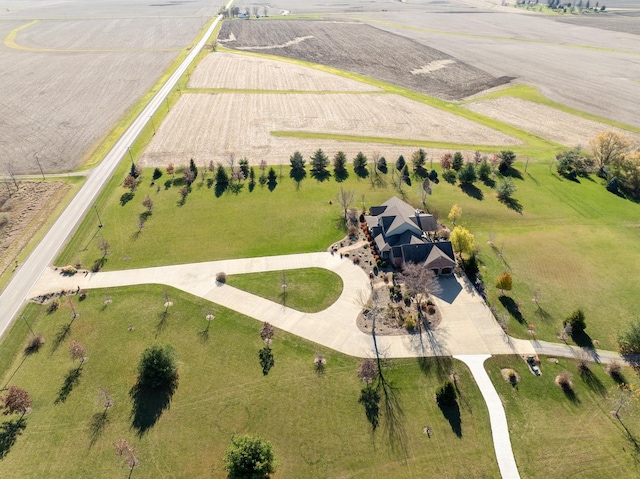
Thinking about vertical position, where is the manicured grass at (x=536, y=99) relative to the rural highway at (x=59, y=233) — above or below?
above

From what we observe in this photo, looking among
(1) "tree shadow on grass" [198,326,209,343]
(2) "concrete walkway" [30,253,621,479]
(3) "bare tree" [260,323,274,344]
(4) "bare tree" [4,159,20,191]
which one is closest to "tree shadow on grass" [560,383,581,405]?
(2) "concrete walkway" [30,253,621,479]

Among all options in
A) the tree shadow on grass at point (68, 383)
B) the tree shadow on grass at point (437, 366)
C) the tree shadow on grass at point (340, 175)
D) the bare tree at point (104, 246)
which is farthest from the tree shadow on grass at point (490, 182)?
the tree shadow on grass at point (68, 383)

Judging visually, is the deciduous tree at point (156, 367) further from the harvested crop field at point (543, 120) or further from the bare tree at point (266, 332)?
the harvested crop field at point (543, 120)

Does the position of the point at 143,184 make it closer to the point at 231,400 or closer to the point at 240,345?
the point at 240,345

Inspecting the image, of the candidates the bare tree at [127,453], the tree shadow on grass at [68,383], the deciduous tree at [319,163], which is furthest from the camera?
the deciduous tree at [319,163]

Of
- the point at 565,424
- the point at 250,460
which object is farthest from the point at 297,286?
the point at 565,424

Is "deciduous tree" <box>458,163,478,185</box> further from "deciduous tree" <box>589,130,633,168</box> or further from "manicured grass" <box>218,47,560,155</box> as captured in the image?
"deciduous tree" <box>589,130,633,168</box>

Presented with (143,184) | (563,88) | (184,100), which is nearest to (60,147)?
(143,184)

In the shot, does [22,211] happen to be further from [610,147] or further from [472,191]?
[610,147]
